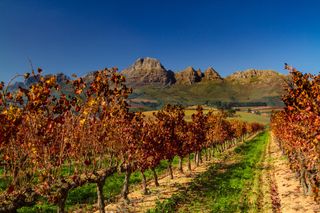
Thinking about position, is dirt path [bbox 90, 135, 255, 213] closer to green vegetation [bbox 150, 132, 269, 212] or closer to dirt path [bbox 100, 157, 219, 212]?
dirt path [bbox 100, 157, 219, 212]

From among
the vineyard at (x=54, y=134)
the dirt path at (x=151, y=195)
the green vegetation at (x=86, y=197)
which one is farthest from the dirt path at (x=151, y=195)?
the vineyard at (x=54, y=134)

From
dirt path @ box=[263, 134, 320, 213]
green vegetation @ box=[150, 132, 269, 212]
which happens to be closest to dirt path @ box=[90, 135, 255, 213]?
green vegetation @ box=[150, 132, 269, 212]

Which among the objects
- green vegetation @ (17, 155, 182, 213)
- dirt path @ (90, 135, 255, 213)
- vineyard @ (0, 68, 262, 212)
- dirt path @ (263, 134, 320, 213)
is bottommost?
dirt path @ (263, 134, 320, 213)

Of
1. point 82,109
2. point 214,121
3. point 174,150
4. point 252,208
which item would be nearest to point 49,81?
point 82,109

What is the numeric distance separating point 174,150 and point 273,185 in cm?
1177

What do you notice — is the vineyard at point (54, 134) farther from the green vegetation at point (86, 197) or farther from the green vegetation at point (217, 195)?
the green vegetation at point (217, 195)

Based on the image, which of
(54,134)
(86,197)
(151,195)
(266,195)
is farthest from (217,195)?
(54,134)

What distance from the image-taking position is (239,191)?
32.5 metres

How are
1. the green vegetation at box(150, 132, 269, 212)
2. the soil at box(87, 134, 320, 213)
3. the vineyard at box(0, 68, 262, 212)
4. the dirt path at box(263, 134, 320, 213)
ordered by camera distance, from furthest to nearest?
1. the green vegetation at box(150, 132, 269, 212)
2. the soil at box(87, 134, 320, 213)
3. the dirt path at box(263, 134, 320, 213)
4. the vineyard at box(0, 68, 262, 212)

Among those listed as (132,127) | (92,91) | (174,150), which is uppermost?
(92,91)

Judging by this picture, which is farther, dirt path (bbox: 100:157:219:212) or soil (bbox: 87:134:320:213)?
dirt path (bbox: 100:157:219:212)

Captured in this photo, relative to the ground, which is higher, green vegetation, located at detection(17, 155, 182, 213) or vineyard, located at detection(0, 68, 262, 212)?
vineyard, located at detection(0, 68, 262, 212)

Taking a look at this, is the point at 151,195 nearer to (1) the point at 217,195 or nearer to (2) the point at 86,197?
(2) the point at 86,197

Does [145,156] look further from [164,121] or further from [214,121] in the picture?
[214,121]
